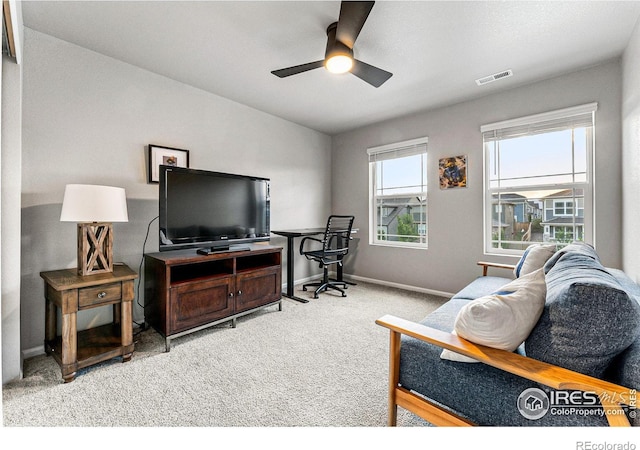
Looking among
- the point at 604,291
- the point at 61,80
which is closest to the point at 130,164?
the point at 61,80

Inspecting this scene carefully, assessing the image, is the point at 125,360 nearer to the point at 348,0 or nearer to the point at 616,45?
the point at 348,0

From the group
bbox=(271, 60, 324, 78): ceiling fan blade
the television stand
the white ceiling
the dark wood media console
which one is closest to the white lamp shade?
the dark wood media console

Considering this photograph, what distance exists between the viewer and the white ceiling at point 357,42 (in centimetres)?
189

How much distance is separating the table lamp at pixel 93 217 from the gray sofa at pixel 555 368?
2.03m

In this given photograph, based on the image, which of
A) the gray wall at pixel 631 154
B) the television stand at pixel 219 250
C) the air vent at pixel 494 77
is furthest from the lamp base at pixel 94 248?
the gray wall at pixel 631 154

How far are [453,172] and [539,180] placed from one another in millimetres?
872

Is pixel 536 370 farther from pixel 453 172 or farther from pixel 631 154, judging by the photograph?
pixel 453 172

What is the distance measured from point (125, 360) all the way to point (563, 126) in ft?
14.6

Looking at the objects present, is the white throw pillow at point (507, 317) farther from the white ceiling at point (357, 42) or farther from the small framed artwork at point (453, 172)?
the small framed artwork at point (453, 172)

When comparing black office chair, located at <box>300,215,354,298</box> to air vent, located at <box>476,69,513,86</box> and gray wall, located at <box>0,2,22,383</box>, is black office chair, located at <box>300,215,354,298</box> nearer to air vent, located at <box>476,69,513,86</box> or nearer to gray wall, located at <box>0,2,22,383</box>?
air vent, located at <box>476,69,513,86</box>

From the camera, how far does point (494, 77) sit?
9.22 feet

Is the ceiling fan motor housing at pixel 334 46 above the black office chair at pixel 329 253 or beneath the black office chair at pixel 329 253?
above

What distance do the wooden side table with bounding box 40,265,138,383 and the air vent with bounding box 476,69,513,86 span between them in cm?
366

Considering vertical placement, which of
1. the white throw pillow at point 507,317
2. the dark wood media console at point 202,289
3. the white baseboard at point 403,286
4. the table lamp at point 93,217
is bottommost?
the white baseboard at point 403,286
